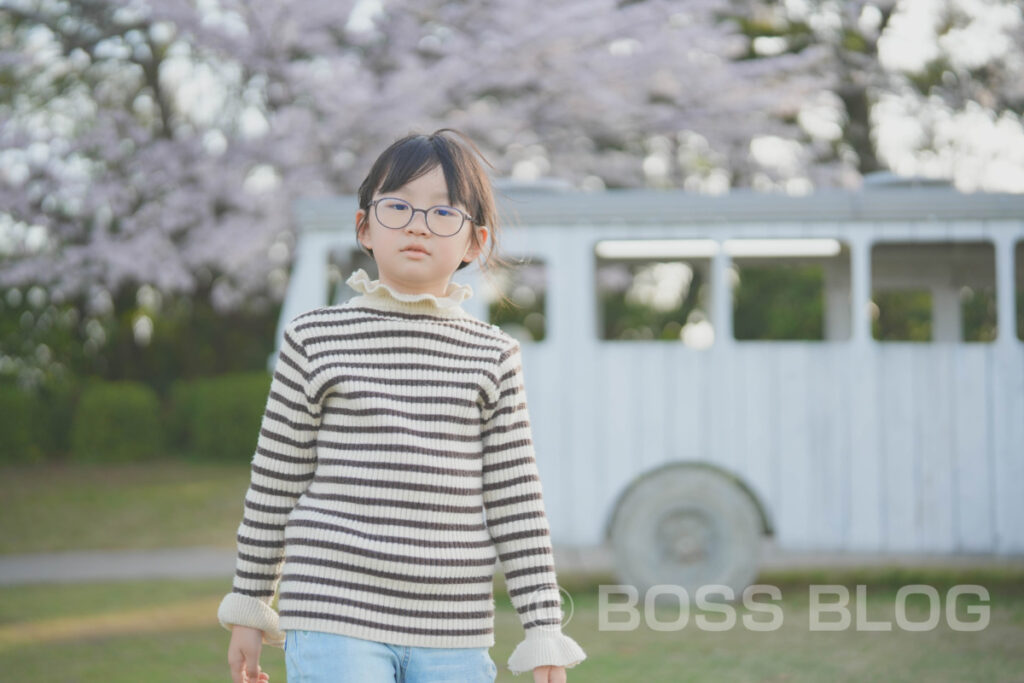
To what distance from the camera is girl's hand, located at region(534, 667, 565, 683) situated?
6.31ft

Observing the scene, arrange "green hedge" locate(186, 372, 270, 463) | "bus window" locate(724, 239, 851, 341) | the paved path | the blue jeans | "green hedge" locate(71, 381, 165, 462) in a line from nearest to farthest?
the blue jeans, the paved path, "green hedge" locate(186, 372, 270, 463), "green hedge" locate(71, 381, 165, 462), "bus window" locate(724, 239, 851, 341)

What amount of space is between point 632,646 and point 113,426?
10959 mm

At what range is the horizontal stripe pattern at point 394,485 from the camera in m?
1.87

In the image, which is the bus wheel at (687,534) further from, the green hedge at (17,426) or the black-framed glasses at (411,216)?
the green hedge at (17,426)

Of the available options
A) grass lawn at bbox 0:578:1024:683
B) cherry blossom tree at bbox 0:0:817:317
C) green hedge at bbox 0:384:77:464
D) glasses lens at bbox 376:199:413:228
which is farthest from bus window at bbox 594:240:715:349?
glasses lens at bbox 376:199:413:228

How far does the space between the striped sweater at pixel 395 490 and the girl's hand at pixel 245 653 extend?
2 centimetres

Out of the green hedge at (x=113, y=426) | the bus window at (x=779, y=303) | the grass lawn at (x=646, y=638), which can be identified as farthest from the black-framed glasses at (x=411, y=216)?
the green hedge at (x=113, y=426)

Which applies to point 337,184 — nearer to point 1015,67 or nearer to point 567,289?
point 567,289

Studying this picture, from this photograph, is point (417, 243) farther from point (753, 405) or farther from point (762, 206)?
point (762, 206)

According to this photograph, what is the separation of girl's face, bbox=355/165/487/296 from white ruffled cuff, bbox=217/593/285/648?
0.60 m

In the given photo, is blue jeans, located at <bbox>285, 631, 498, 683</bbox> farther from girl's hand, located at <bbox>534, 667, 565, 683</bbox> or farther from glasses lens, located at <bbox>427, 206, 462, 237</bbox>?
glasses lens, located at <bbox>427, 206, 462, 237</bbox>

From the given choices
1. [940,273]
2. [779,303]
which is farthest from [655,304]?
[940,273]

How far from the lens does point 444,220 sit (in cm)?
200

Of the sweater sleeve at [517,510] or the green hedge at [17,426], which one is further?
the green hedge at [17,426]
